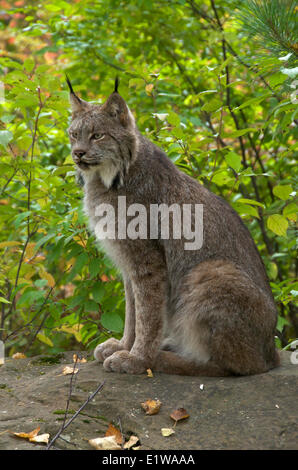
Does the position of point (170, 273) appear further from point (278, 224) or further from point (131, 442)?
point (131, 442)

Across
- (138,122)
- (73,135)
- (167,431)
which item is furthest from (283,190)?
(138,122)

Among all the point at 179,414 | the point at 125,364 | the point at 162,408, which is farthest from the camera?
the point at 125,364

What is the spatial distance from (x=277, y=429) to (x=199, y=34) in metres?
5.08

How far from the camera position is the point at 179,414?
3.18 metres

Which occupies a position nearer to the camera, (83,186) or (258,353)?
(258,353)

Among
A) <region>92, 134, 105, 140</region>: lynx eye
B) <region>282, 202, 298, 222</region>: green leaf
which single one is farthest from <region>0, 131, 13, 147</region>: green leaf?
<region>282, 202, 298, 222</region>: green leaf

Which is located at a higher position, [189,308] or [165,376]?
[189,308]

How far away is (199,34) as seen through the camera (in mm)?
6574

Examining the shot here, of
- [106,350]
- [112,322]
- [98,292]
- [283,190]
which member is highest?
[283,190]

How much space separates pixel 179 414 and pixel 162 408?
0.50 ft

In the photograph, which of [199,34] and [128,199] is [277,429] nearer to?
[128,199]

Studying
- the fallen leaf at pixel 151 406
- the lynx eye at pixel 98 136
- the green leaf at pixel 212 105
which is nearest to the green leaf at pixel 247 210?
the green leaf at pixel 212 105

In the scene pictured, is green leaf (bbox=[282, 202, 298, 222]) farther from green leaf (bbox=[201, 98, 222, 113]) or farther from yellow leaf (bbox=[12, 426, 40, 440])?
yellow leaf (bbox=[12, 426, 40, 440])
